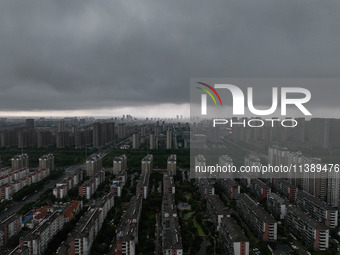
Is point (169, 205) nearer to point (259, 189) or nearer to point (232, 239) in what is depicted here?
point (232, 239)

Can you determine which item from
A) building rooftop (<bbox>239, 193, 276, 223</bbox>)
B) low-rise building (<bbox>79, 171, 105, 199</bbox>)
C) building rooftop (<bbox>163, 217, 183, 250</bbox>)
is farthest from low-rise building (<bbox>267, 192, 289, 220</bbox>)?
low-rise building (<bbox>79, 171, 105, 199</bbox>)

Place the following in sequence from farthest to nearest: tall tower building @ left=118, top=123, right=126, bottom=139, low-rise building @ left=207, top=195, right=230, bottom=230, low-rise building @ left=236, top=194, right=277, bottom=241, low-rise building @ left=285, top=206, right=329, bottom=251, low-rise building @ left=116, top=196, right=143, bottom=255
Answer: tall tower building @ left=118, top=123, right=126, bottom=139 → low-rise building @ left=207, top=195, right=230, bottom=230 → low-rise building @ left=236, top=194, right=277, bottom=241 → low-rise building @ left=285, top=206, right=329, bottom=251 → low-rise building @ left=116, top=196, right=143, bottom=255

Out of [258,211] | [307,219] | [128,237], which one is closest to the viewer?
[128,237]

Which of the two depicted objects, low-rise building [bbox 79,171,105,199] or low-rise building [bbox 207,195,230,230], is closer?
low-rise building [bbox 207,195,230,230]

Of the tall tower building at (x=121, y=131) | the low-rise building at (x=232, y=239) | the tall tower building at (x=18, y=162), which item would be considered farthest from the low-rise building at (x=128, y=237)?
the tall tower building at (x=121, y=131)

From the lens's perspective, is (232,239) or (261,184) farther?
(261,184)

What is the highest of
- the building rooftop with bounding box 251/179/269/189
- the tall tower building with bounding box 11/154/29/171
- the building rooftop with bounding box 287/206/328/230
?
the tall tower building with bounding box 11/154/29/171

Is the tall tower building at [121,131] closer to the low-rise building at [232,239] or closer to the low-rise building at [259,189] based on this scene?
the low-rise building at [259,189]

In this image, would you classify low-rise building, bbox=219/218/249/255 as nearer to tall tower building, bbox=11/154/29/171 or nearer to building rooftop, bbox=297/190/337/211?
building rooftop, bbox=297/190/337/211

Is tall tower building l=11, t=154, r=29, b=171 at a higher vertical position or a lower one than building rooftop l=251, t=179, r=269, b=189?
A: higher

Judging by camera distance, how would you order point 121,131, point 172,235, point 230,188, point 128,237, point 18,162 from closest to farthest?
1. point 128,237
2. point 172,235
3. point 230,188
4. point 18,162
5. point 121,131

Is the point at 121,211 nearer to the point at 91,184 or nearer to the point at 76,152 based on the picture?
the point at 91,184

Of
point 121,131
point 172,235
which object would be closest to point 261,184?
point 172,235
